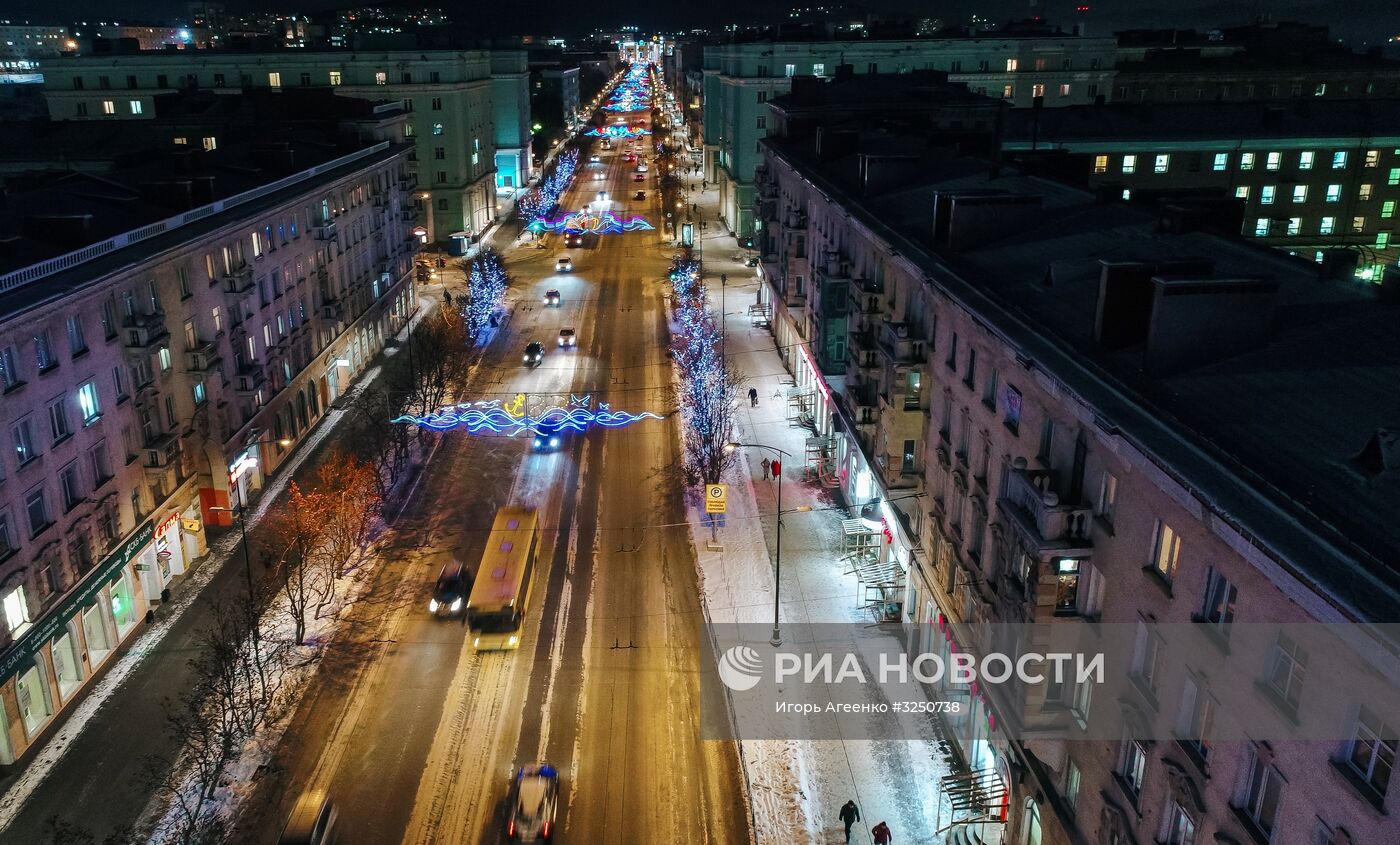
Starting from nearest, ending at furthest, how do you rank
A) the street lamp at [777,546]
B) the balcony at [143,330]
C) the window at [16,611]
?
the window at [16,611] < the street lamp at [777,546] < the balcony at [143,330]

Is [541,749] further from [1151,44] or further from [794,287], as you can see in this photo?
[1151,44]

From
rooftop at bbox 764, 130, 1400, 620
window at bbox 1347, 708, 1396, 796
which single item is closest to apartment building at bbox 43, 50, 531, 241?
rooftop at bbox 764, 130, 1400, 620

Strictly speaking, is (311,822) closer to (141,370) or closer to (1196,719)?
(141,370)

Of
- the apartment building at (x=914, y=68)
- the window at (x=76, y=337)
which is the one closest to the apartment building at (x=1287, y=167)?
the apartment building at (x=914, y=68)

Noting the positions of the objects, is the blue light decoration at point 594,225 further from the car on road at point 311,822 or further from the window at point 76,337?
the car on road at point 311,822

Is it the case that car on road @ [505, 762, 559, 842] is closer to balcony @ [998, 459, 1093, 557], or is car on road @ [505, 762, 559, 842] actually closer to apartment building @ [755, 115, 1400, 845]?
apartment building @ [755, 115, 1400, 845]
